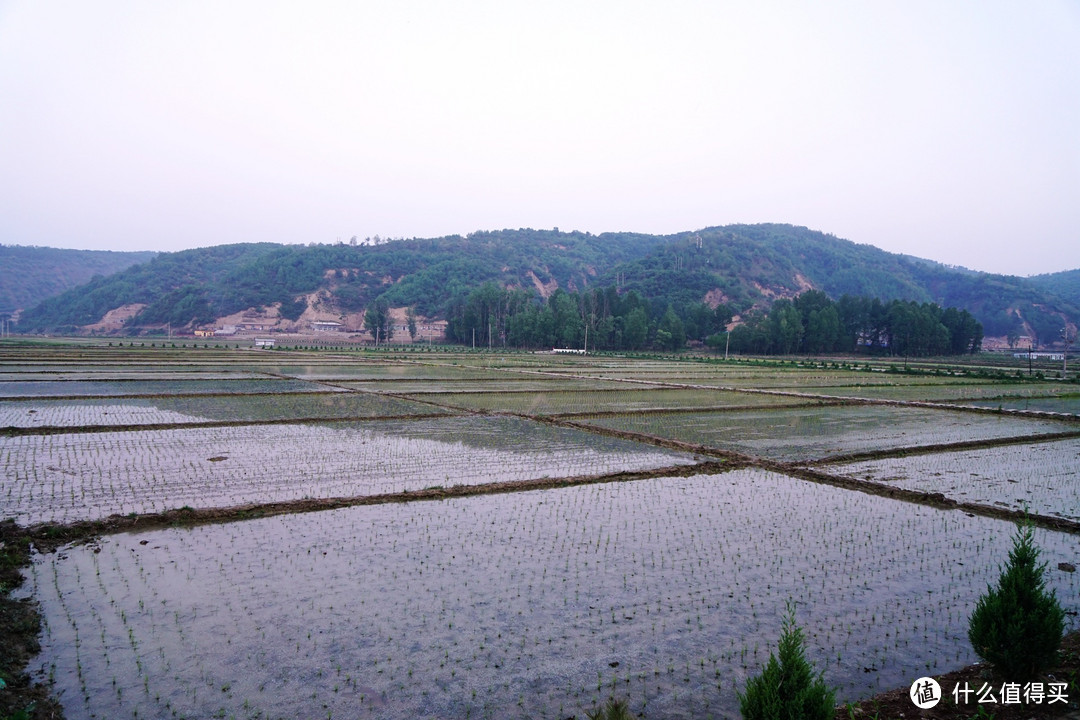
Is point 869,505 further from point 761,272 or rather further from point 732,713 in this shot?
point 761,272

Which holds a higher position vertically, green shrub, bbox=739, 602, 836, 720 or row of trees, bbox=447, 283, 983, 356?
row of trees, bbox=447, 283, 983, 356

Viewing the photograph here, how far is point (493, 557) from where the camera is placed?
7.55 m

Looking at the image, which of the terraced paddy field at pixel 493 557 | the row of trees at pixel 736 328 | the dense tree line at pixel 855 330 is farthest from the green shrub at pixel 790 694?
the dense tree line at pixel 855 330

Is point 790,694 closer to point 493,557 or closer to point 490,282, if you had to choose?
point 493,557

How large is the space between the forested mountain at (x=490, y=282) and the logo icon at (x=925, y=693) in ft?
281

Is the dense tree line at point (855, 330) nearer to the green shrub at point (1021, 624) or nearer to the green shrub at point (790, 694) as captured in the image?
the green shrub at point (1021, 624)

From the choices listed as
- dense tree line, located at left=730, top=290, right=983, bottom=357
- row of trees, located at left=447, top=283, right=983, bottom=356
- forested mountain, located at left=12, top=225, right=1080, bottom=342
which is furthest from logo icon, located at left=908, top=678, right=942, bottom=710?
forested mountain, located at left=12, top=225, right=1080, bottom=342

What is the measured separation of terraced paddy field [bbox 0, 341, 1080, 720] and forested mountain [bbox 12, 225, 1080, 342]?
76433 mm

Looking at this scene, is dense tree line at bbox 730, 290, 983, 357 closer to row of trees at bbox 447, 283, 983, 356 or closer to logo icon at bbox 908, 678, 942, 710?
row of trees at bbox 447, 283, 983, 356

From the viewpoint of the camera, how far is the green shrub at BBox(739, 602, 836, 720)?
11.2 ft

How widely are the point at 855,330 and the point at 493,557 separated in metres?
85.8

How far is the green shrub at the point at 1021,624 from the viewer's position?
15.4 ft

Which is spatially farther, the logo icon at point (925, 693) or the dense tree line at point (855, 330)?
the dense tree line at point (855, 330)

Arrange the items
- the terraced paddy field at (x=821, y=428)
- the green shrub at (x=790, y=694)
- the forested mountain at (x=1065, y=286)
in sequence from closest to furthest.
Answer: the green shrub at (x=790, y=694)
the terraced paddy field at (x=821, y=428)
the forested mountain at (x=1065, y=286)
